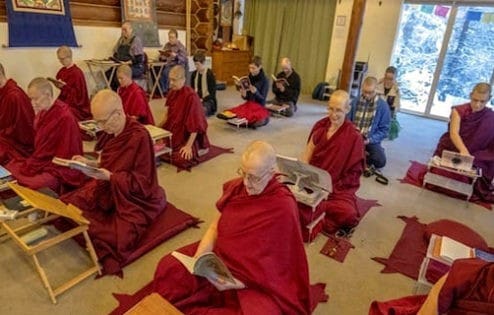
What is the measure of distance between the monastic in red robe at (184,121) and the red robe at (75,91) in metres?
1.47

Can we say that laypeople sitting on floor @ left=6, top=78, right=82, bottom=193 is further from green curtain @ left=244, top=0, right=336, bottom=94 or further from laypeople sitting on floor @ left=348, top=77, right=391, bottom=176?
Answer: green curtain @ left=244, top=0, right=336, bottom=94

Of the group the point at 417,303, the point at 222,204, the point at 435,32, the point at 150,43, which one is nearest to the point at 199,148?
the point at 222,204

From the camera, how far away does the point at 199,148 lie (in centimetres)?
365

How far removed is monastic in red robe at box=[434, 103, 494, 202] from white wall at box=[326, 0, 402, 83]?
3.55 metres

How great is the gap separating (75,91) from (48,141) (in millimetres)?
2179

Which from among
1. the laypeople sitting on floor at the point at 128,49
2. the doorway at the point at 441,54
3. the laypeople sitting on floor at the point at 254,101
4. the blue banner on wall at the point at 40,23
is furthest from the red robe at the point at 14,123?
the doorway at the point at 441,54

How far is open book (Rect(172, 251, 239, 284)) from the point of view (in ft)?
4.36

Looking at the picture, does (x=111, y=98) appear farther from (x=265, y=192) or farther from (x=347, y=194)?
(x=347, y=194)

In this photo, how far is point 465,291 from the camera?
1.16 m

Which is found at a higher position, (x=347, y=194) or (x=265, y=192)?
(x=265, y=192)

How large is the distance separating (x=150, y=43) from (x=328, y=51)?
363 cm

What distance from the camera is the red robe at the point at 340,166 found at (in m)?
2.40

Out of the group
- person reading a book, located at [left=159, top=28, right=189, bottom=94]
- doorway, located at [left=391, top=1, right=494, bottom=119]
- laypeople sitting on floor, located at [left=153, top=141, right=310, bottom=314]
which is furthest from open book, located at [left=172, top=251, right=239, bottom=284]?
doorway, located at [left=391, top=1, right=494, bottom=119]

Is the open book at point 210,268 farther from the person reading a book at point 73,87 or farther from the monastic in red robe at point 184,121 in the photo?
the person reading a book at point 73,87
